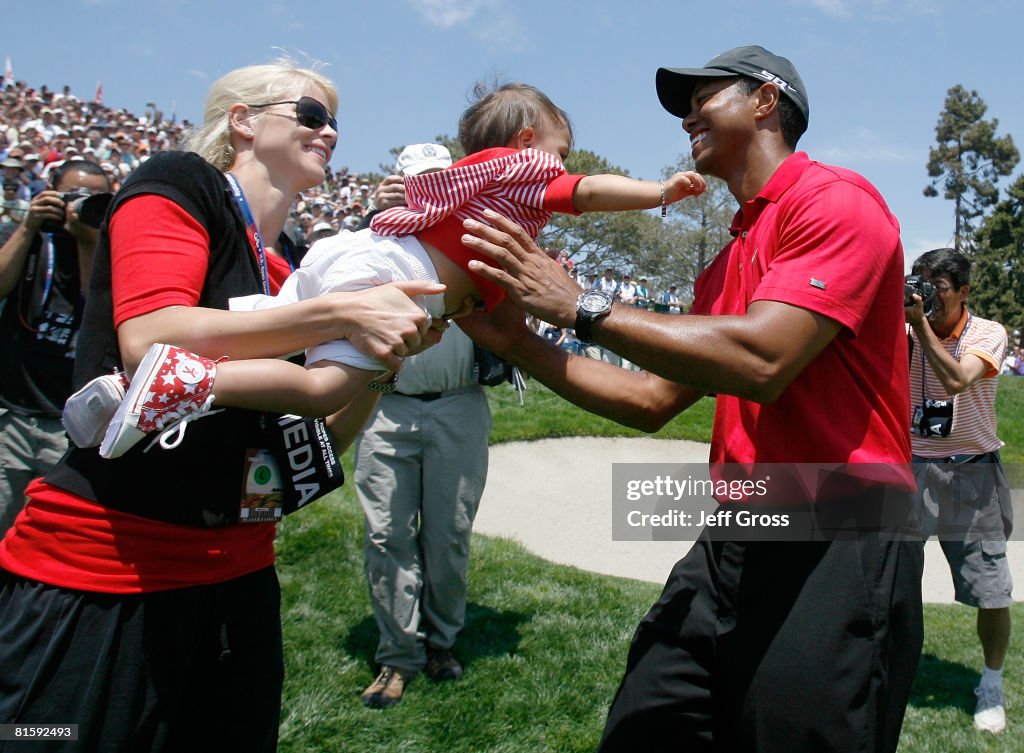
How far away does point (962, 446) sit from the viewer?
5.17 metres

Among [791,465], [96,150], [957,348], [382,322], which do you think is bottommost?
[791,465]

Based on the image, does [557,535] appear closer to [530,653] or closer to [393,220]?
[530,653]

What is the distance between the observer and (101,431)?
6.03 ft

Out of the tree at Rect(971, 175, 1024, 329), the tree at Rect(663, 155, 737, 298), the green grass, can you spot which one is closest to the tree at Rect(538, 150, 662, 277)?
the tree at Rect(663, 155, 737, 298)

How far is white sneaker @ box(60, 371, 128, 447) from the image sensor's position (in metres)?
1.80

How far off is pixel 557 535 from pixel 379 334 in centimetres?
762

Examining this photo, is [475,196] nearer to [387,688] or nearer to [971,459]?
[387,688]

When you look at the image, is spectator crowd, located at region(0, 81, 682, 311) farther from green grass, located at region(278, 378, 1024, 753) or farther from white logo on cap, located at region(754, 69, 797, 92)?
white logo on cap, located at region(754, 69, 797, 92)

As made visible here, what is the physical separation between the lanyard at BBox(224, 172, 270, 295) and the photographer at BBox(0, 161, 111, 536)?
2400 mm

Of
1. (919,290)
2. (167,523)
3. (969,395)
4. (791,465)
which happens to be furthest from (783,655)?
(969,395)

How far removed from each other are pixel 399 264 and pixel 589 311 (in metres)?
0.53

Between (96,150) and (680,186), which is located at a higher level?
(96,150)

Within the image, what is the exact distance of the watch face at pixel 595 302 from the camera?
2.31 m

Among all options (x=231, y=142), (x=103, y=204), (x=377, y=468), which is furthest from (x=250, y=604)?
(x=377, y=468)
